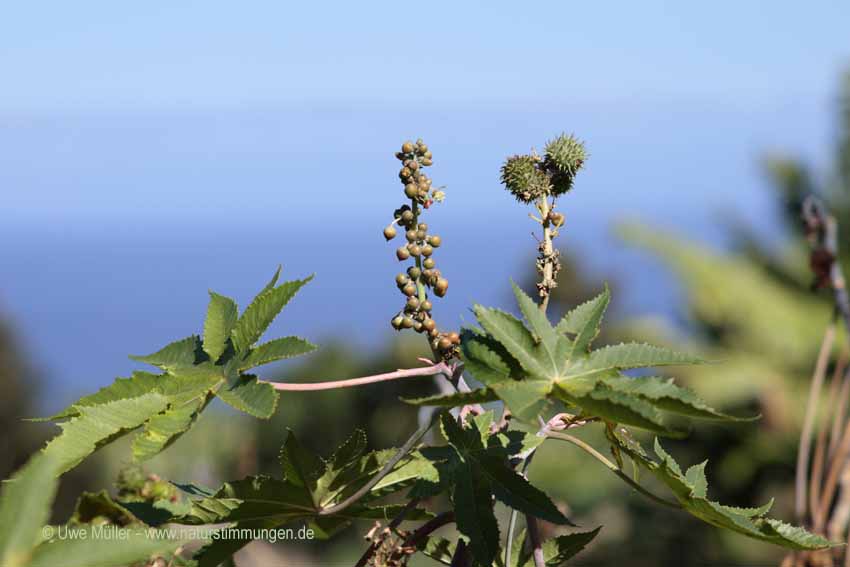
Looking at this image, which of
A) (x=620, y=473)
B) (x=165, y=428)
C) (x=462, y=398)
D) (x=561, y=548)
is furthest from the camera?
(x=561, y=548)

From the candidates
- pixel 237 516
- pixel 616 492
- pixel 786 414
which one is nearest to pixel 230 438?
pixel 616 492

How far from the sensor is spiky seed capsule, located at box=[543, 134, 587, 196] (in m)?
1.92

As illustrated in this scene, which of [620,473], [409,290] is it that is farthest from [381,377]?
[620,473]

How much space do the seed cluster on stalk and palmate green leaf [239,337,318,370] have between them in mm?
177

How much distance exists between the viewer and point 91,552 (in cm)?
127

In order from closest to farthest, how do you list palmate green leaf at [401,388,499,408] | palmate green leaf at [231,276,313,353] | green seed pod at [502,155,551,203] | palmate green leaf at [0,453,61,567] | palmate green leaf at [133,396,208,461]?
1. palmate green leaf at [0,453,61,567]
2. palmate green leaf at [401,388,499,408]
3. palmate green leaf at [133,396,208,461]
4. palmate green leaf at [231,276,313,353]
5. green seed pod at [502,155,551,203]

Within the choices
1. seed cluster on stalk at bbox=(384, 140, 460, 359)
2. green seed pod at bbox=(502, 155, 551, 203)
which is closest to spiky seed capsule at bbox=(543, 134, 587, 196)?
green seed pod at bbox=(502, 155, 551, 203)

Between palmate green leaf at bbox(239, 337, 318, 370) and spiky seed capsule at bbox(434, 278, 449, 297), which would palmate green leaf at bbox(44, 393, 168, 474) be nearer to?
→ palmate green leaf at bbox(239, 337, 318, 370)

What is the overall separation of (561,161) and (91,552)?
3.46 feet

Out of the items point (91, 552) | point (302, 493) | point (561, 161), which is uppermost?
point (561, 161)

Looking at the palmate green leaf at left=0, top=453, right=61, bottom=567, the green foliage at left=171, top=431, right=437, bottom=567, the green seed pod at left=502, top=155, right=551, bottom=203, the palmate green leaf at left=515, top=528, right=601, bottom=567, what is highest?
the green seed pod at left=502, top=155, right=551, bottom=203

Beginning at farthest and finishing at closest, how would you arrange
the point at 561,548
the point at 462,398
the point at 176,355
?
1. the point at 561,548
2. the point at 176,355
3. the point at 462,398

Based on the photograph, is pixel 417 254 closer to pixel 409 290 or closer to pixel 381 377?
pixel 409 290

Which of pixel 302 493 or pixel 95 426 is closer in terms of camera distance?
pixel 95 426
